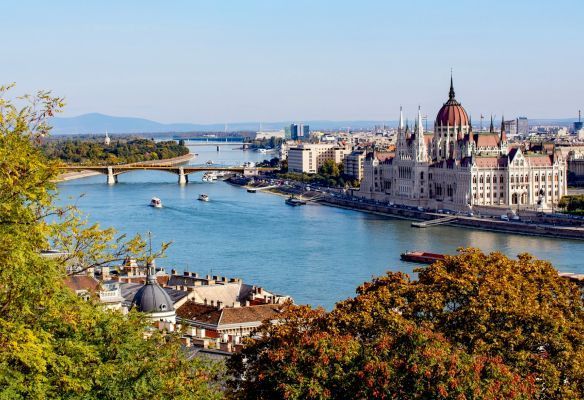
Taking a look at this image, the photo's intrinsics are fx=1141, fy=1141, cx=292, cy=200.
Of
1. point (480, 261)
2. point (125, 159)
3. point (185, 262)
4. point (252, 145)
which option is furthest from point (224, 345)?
point (252, 145)

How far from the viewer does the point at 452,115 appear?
6138 cm

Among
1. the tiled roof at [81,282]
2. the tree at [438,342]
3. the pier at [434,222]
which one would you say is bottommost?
the pier at [434,222]

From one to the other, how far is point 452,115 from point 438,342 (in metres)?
51.4

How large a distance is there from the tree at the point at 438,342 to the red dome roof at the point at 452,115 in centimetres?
4719

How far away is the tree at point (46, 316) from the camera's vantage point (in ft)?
23.7

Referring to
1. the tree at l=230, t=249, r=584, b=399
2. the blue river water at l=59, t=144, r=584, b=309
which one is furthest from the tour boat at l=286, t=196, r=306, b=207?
the tree at l=230, t=249, r=584, b=399

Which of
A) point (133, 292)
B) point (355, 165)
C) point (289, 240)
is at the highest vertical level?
point (133, 292)

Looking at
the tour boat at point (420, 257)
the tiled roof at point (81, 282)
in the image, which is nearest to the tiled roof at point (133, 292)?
the tiled roof at point (81, 282)

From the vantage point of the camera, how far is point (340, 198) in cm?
6281

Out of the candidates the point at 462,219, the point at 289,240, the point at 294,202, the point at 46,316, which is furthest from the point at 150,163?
the point at 46,316

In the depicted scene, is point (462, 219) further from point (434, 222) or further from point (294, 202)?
point (294, 202)

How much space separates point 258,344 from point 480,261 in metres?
3.55

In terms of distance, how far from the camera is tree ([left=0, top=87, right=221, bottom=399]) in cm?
723

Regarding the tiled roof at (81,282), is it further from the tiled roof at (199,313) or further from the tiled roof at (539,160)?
the tiled roof at (539,160)
